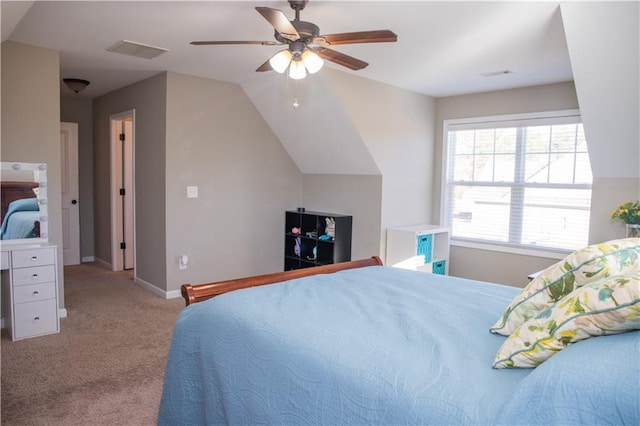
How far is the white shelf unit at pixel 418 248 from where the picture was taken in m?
4.71

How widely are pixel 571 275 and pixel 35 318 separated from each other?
3.80m

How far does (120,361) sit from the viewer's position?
3.13 meters

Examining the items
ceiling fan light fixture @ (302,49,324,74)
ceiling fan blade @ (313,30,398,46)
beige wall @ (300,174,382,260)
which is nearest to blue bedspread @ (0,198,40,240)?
ceiling fan light fixture @ (302,49,324,74)

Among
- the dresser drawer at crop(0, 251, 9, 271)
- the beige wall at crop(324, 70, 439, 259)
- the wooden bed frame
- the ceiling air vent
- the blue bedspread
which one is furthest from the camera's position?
the beige wall at crop(324, 70, 439, 259)

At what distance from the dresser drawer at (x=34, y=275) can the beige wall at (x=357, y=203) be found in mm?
2969

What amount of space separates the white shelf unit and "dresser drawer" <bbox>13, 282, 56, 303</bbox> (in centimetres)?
325

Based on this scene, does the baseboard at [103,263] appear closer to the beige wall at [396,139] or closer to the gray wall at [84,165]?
the gray wall at [84,165]

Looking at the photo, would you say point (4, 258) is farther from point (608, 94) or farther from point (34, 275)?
point (608, 94)

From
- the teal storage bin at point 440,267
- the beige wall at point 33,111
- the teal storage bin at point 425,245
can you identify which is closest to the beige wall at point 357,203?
the teal storage bin at point 425,245

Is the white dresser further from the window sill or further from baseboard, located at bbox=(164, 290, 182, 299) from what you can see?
the window sill

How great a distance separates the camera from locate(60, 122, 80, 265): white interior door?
609cm

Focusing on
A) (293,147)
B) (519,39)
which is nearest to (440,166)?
(293,147)

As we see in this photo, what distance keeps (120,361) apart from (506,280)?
3.98 meters

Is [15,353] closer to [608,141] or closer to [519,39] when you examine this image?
[519,39]
